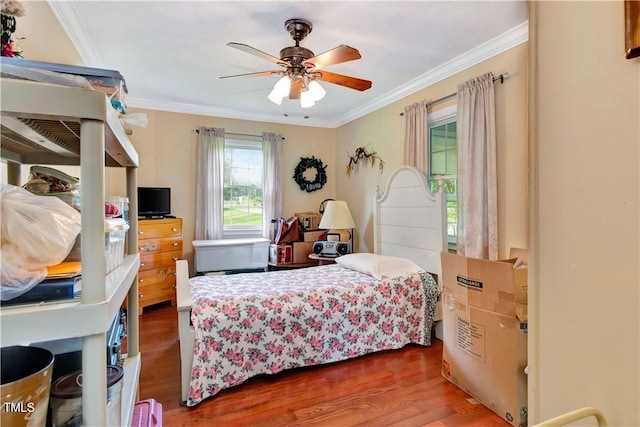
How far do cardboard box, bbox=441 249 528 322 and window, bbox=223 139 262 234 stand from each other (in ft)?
10.2

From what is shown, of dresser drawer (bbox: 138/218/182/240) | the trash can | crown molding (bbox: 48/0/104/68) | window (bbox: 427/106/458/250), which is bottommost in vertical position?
the trash can

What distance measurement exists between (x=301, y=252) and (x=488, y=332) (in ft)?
8.79

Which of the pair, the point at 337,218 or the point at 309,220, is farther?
the point at 309,220

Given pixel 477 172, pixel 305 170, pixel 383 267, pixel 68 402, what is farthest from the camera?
pixel 305 170

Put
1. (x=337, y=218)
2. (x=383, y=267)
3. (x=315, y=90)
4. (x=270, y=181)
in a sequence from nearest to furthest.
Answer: (x=315, y=90) < (x=383, y=267) < (x=337, y=218) < (x=270, y=181)

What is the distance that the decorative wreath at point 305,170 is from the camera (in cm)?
499

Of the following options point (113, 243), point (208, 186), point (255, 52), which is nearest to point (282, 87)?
point (255, 52)

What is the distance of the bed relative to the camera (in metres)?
2.11

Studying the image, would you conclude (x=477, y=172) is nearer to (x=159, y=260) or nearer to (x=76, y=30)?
(x=76, y=30)

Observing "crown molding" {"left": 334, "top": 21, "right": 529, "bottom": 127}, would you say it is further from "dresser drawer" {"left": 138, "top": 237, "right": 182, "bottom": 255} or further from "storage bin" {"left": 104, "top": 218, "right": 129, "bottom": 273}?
"dresser drawer" {"left": 138, "top": 237, "right": 182, "bottom": 255}

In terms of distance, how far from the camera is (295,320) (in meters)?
2.37

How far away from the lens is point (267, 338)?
2.29m

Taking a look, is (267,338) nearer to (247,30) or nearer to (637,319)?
(637,319)

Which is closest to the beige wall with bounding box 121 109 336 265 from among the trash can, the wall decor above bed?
the wall decor above bed
